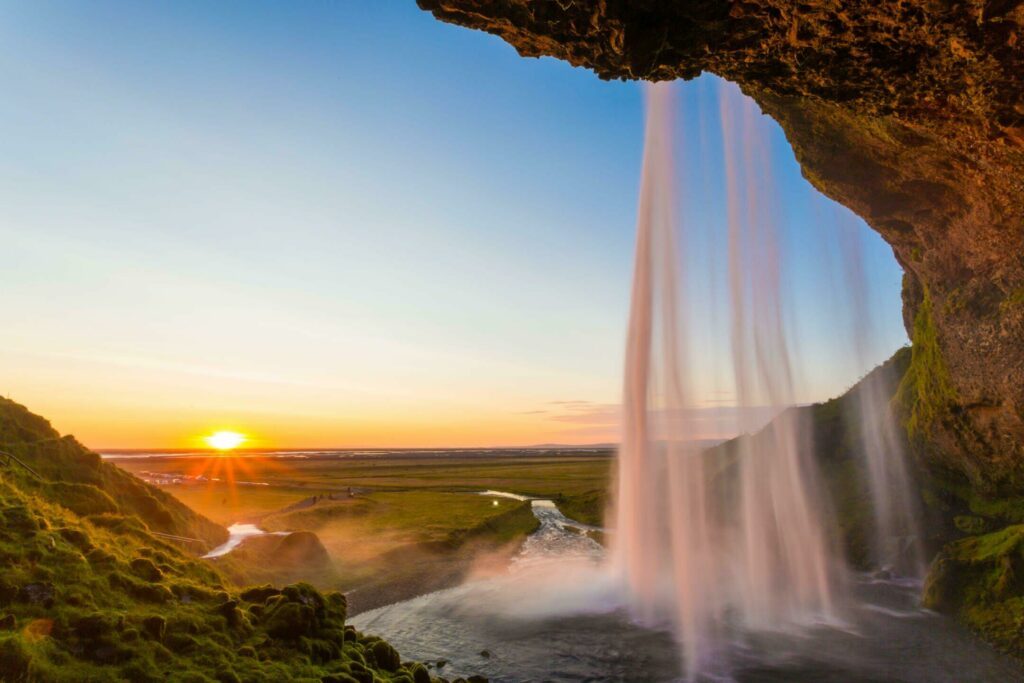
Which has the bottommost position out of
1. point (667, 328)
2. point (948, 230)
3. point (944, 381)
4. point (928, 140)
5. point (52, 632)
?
point (52, 632)

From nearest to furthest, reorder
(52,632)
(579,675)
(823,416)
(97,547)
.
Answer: (52,632) → (97,547) → (579,675) → (823,416)

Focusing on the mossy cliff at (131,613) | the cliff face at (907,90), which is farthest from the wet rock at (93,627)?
the cliff face at (907,90)

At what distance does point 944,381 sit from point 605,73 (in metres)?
31.0

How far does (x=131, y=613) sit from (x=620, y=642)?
59.0 feet

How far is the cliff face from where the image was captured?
12461mm

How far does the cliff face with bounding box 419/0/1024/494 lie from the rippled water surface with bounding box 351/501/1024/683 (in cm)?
1162

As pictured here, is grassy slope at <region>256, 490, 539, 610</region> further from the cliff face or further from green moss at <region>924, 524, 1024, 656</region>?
the cliff face

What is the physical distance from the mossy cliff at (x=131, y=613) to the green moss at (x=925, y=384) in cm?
3457

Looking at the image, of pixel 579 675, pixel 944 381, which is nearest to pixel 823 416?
pixel 944 381

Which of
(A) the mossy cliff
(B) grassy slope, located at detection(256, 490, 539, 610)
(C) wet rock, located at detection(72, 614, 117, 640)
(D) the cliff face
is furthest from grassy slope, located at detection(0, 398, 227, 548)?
(D) the cliff face

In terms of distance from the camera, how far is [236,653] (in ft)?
43.4

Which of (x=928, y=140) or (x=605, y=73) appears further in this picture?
(x=928, y=140)

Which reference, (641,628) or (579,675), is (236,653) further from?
(641,628)

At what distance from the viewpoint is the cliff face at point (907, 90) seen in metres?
12.5
